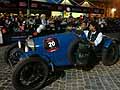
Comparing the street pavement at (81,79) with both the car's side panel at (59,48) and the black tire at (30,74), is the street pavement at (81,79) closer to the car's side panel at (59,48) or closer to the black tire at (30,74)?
the black tire at (30,74)

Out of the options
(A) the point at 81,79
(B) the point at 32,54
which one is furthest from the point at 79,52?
(B) the point at 32,54

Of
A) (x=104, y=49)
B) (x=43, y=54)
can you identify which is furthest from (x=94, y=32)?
(x=43, y=54)

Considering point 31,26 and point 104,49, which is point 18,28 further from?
point 104,49

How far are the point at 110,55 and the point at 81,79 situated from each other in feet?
6.99

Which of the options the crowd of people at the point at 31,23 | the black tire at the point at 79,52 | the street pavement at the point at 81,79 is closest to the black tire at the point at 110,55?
the street pavement at the point at 81,79

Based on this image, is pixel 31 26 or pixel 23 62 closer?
pixel 23 62

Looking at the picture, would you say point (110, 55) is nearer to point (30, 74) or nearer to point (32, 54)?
point (32, 54)

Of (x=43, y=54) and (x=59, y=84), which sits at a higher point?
(x=43, y=54)

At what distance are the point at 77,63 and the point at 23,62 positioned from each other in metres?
1.80

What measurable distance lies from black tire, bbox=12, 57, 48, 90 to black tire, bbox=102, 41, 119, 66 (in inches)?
104

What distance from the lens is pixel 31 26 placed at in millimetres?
16656

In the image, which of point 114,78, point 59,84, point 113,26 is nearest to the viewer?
point 59,84

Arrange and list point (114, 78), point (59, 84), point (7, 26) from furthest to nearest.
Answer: point (7, 26), point (114, 78), point (59, 84)

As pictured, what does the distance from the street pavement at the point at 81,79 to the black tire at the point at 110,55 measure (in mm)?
258
